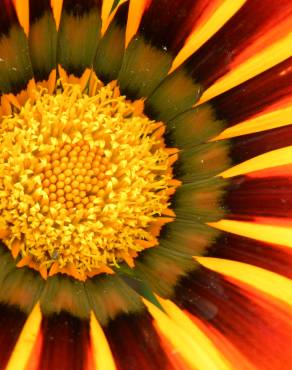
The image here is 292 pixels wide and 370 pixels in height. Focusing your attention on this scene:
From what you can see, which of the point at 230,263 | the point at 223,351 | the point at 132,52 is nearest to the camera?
the point at 223,351

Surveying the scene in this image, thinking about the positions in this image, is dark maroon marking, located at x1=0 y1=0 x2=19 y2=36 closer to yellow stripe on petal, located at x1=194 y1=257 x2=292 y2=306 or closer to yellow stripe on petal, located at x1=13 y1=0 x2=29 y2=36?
yellow stripe on petal, located at x1=13 y1=0 x2=29 y2=36

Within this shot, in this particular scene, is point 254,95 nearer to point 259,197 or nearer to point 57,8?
point 259,197

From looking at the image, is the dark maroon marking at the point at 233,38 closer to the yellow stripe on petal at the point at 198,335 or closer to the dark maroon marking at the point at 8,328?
the yellow stripe on petal at the point at 198,335

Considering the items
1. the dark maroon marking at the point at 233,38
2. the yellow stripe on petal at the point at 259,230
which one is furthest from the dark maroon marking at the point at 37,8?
the yellow stripe on petal at the point at 259,230

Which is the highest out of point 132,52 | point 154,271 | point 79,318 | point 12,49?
point 132,52

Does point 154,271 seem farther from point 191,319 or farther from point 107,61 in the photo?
point 107,61

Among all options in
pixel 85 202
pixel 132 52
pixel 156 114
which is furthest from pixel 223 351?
pixel 132 52

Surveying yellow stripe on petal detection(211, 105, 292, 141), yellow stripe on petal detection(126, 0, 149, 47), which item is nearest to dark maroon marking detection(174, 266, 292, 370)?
yellow stripe on petal detection(211, 105, 292, 141)
